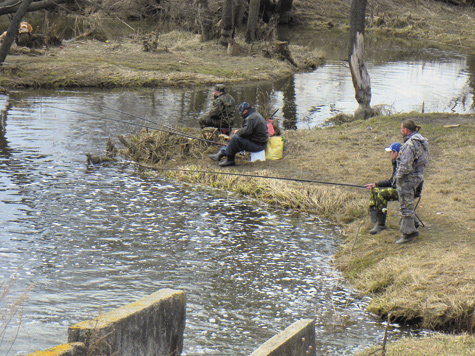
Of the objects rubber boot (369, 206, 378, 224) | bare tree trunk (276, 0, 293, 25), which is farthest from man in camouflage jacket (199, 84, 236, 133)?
bare tree trunk (276, 0, 293, 25)

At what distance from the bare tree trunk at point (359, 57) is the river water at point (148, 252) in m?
5.99

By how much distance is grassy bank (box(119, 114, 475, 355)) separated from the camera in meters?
6.91

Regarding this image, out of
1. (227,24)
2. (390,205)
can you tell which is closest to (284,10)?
(227,24)

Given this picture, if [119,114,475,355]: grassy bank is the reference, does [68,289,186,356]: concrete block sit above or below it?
above

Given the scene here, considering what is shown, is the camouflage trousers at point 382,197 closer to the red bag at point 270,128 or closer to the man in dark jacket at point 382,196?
the man in dark jacket at point 382,196

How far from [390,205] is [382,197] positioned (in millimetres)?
1489

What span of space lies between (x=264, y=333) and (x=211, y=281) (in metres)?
1.45

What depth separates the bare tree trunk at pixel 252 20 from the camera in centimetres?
2964

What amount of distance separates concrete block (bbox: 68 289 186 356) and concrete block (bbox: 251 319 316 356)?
0.79 metres

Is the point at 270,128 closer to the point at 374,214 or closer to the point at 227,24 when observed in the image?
the point at 374,214

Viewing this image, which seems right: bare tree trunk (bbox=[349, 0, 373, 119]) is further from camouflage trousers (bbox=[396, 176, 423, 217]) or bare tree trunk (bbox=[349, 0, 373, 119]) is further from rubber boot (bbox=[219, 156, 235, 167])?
camouflage trousers (bbox=[396, 176, 423, 217])

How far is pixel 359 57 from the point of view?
52.9 feet

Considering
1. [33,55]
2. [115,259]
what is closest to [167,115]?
[33,55]

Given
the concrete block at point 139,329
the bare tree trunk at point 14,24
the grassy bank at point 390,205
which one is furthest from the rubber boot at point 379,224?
the bare tree trunk at point 14,24
